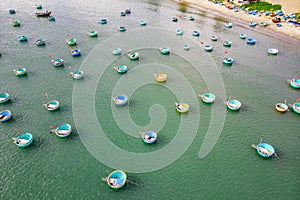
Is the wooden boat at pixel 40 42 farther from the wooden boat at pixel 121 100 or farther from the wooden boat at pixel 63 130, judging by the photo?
the wooden boat at pixel 63 130

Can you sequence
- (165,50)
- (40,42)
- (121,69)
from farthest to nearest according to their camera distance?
(40,42), (165,50), (121,69)

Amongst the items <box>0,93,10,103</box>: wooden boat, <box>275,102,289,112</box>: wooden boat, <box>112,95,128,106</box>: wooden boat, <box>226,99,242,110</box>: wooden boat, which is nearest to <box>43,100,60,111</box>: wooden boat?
<box>0,93,10,103</box>: wooden boat

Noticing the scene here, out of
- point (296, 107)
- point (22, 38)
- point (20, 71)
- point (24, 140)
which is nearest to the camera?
point (24, 140)

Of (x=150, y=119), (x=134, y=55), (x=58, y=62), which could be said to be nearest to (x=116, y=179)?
(x=150, y=119)

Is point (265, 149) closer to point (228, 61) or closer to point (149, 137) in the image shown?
point (149, 137)

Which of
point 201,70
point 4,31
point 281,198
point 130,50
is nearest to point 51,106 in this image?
point 130,50

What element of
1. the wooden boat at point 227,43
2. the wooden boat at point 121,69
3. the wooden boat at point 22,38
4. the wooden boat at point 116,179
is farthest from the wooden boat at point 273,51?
the wooden boat at point 22,38
